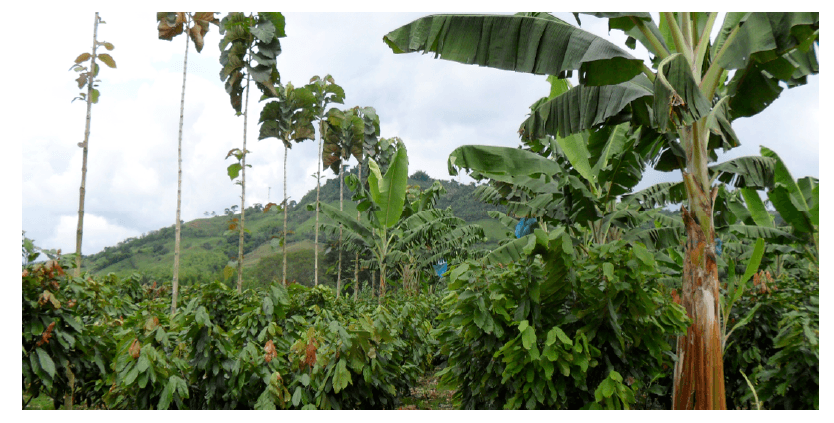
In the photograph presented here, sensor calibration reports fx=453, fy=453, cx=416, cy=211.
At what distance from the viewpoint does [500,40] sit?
299 cm

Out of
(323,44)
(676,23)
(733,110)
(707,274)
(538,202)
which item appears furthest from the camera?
(538,202)

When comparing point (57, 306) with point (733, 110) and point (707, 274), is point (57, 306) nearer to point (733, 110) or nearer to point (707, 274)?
point (707, 274)

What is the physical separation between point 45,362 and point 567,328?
10.2 feet

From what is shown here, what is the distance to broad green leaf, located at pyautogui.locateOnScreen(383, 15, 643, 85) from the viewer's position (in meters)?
2.91

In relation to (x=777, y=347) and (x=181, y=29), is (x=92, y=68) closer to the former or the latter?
(x=181, y=29)

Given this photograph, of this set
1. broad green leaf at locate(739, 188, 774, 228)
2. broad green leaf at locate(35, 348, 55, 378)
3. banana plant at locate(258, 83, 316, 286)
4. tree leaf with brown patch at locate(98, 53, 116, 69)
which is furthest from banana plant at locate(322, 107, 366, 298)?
broad green leaf at locate(35, 348, 55, 378)

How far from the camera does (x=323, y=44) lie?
3.66 meters

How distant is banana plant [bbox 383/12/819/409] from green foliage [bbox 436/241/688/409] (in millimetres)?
218

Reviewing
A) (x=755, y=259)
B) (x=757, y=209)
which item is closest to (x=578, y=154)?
(x=755, y=259)

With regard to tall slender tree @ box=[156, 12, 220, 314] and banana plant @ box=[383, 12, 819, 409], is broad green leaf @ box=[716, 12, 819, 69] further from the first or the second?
tall slender tree @ box=[156, 12, 220, 314]

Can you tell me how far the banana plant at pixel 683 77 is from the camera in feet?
8.48
